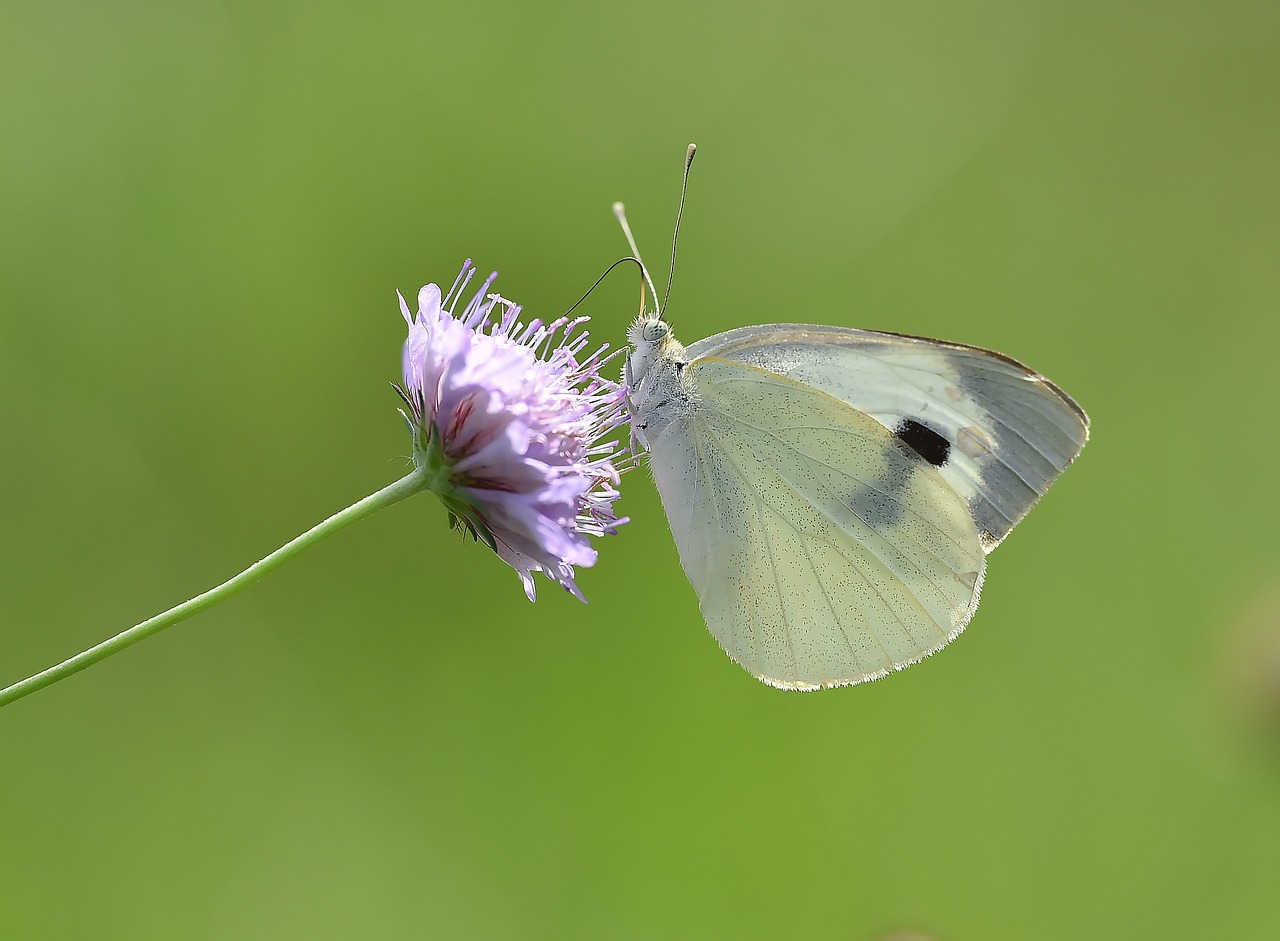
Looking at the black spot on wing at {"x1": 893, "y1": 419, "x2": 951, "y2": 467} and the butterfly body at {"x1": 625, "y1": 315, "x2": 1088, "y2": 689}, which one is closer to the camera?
the butterfly body at {"x1": 625, "y1": 315, "x2": 1088, "y2": 689}

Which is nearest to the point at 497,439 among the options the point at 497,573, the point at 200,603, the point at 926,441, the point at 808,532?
the point at 200,603

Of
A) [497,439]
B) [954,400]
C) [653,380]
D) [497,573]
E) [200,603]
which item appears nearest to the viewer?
[200,603]

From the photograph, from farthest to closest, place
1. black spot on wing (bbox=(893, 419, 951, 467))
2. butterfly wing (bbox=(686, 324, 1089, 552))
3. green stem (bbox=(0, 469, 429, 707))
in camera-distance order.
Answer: black spot on wing (bbox=(893, 419, 951, 467)) < butterfly wing (bbox=(686, 324, 1089, 552)) < green stem (bbox=(0, 469, 429, 707))

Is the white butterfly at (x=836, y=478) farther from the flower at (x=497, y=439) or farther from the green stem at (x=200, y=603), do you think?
the green stem at (x=200, y=603)

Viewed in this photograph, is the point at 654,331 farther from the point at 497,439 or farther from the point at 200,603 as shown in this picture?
the point at 200,603

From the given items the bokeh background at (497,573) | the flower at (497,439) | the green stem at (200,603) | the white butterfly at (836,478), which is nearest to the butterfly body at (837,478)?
the white butterfly at (836,478)

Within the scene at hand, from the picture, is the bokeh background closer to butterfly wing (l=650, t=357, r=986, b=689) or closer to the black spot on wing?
butterfly wing (l=650, t=357, r=986, b=689)

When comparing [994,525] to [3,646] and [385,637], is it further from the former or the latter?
[3,646]

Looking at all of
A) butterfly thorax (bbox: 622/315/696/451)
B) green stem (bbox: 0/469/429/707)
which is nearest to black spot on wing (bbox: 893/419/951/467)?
butterfly thorax (bbox: 622/315/696/451)


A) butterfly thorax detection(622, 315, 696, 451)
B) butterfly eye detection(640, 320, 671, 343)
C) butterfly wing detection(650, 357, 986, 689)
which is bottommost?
butterfly wing detection(650, 357, 986, 689)
